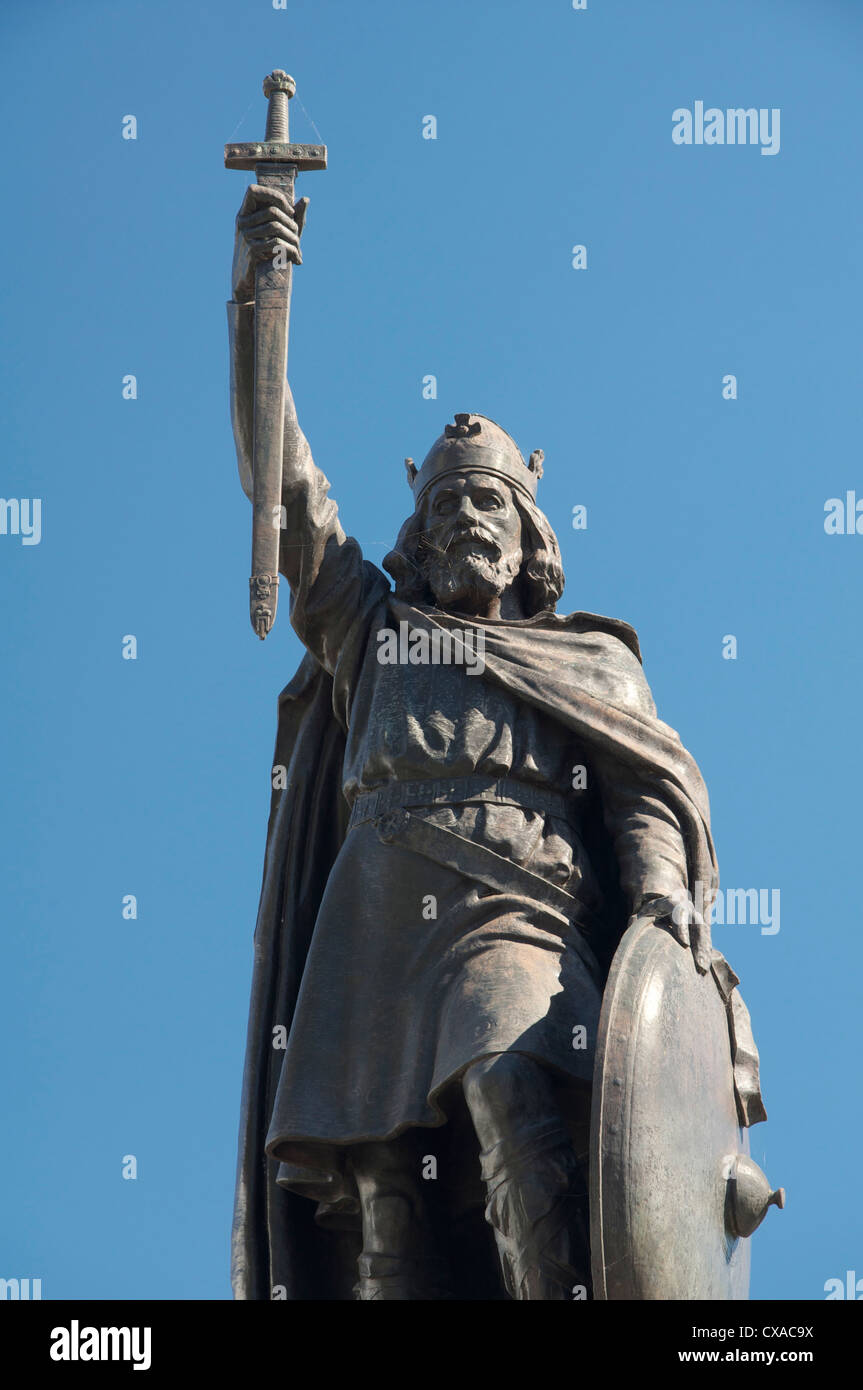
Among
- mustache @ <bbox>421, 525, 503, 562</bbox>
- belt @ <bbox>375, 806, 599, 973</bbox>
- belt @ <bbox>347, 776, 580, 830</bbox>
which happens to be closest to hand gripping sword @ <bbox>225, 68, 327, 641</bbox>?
mustache @ <bbox>421, 525, 503, 562</bbox>

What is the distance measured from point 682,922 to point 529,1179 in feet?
5.45

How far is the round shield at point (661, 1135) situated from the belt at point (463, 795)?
1108 millimetres

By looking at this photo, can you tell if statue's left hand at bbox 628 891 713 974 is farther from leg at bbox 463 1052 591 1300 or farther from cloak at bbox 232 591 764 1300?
leg at bbox 463 1052 591 1300

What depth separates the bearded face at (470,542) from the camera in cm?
1488

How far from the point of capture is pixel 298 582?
14781 mm

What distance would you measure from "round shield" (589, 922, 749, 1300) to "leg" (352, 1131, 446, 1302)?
4.59 feet

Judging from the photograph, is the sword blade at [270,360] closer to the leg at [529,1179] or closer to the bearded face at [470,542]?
the bearded face at [470,542]

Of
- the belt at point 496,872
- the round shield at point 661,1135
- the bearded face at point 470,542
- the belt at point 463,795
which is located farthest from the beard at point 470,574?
the round shield at point 661,1135

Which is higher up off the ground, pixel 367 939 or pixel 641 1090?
pixel 367 939

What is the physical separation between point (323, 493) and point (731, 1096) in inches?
158

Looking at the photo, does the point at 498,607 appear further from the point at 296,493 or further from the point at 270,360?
the point at 270,360
